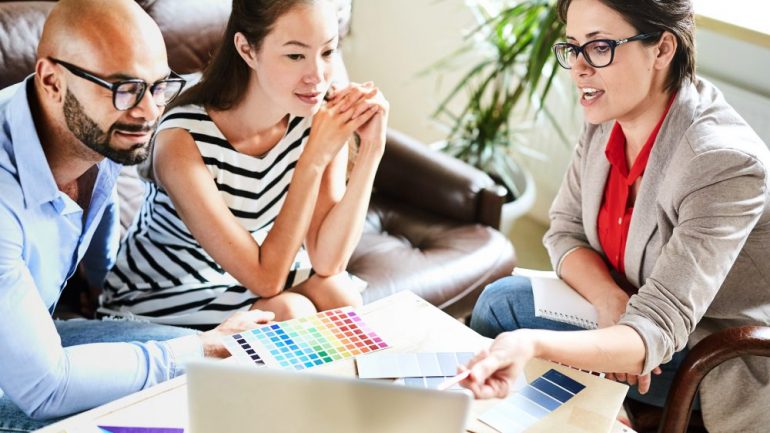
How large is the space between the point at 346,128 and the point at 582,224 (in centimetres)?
58

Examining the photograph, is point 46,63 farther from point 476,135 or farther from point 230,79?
point 476,135

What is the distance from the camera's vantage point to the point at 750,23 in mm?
2568

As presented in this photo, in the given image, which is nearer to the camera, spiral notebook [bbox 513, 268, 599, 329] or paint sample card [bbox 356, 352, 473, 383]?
paint sample card [bbox 356, 352, 473, 383]

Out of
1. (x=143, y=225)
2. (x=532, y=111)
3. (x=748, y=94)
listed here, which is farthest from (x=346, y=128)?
(x=532, y=111)

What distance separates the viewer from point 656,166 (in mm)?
1663

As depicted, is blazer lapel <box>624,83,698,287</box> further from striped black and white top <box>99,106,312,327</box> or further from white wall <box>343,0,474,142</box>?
white wall <box>343,0,474,142</box>

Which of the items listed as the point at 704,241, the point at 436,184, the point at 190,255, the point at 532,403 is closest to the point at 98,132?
the point at 190,255

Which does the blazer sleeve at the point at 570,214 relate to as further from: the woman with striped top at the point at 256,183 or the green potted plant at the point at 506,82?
the green potted plant at the point at 506,82

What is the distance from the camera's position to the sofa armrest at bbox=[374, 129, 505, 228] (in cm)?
254

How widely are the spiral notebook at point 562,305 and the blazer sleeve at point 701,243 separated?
19 cm

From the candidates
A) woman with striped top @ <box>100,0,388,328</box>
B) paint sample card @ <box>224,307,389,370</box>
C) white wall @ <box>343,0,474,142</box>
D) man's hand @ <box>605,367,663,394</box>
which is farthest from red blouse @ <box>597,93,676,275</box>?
white wall @ <box>343,0,474,142</box>

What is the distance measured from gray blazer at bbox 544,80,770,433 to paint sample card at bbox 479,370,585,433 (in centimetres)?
19

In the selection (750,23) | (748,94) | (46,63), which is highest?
(46,63)

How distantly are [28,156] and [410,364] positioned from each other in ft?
2.26
